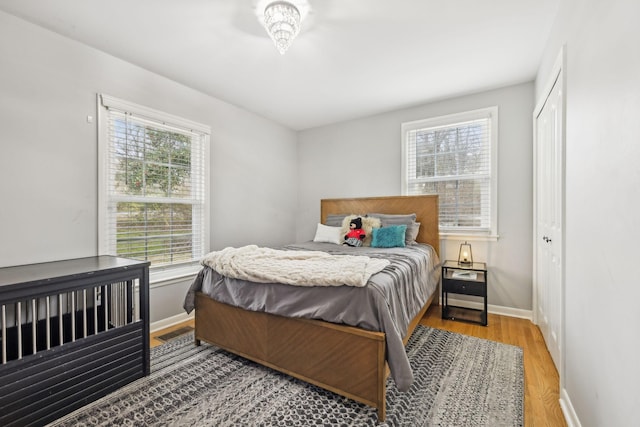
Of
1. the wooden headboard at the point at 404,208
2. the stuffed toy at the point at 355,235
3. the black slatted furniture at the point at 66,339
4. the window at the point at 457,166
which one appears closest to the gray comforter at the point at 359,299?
the black slatted furniture at the point at 66,339

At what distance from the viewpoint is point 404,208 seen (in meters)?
3.64

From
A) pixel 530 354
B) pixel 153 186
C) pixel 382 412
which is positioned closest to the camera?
pixel 382 412

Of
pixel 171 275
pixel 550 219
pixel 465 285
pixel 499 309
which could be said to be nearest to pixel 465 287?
pixel 465 285

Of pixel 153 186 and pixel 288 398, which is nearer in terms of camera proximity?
pixel 288 398

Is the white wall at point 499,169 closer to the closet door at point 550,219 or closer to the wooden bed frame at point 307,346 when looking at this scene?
the closet door at point 550,219

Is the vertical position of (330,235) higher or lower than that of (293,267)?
higher

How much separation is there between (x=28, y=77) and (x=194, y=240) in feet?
6.16

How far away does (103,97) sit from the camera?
2439 millimetres

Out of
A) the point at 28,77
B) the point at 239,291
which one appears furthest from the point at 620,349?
the point at 28,77

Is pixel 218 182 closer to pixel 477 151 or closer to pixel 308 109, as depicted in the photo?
pixel 308 109

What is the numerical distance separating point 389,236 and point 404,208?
2.05ft

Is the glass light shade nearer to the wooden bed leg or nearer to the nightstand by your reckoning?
the nightstand

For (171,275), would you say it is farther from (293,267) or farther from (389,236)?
(389,236)

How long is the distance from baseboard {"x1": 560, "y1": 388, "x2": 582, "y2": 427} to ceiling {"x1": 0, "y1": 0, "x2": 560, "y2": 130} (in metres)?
2.45
